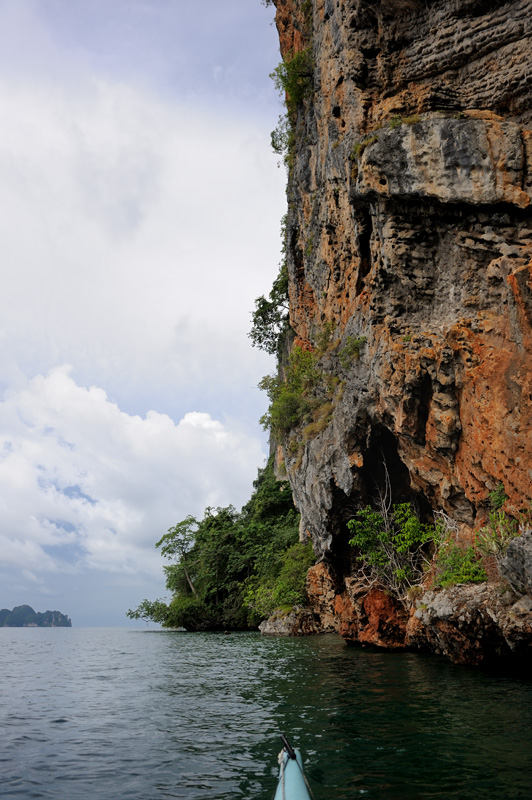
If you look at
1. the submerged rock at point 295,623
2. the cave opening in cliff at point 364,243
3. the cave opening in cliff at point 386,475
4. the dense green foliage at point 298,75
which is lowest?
the submerged rock at point 295,623

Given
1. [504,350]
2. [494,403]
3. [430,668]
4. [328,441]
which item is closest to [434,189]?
[504,350]

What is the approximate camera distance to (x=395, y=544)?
21.7m

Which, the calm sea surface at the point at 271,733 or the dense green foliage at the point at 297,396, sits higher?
the dense green foliage at the point at 297,396

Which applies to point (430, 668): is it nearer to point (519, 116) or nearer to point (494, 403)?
point (494, 403)

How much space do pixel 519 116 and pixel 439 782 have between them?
63.0 ft

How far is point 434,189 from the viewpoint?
17969mm

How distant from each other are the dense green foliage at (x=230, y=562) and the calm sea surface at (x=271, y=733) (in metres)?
21.6

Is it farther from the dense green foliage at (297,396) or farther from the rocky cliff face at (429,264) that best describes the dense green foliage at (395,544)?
the dense green foliage at (297,396)

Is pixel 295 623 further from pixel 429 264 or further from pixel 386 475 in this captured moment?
pixel 429 264

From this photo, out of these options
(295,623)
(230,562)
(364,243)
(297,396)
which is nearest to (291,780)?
(364,243)

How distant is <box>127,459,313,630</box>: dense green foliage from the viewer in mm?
39250

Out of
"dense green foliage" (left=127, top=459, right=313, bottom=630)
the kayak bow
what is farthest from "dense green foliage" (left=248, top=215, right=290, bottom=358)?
the kayak bow

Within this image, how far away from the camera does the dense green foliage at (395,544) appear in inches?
817

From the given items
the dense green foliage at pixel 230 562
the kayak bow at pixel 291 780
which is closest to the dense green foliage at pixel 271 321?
the dense green foliage at pixel 230 562
